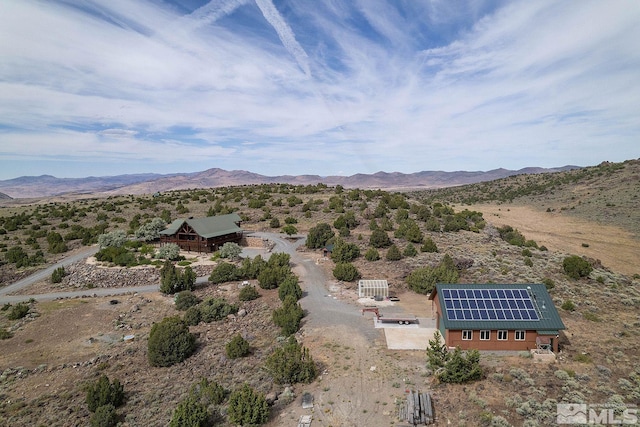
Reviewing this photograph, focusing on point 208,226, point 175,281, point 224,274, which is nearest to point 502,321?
point 224,274

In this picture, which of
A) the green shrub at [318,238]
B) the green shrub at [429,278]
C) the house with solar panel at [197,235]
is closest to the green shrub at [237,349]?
the green shrub at [429,278]

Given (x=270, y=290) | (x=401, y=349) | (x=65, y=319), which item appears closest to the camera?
(x=401, y=349)

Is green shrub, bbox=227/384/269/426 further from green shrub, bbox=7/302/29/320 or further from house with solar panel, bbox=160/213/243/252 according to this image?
house with solar panel, bbox=160/213/243/252

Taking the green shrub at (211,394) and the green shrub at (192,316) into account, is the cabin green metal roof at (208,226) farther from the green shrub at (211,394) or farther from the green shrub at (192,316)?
the green shrub at (211,394)

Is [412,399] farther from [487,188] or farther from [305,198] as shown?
[487,188]

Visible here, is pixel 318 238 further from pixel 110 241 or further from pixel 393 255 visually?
pixel 110 241

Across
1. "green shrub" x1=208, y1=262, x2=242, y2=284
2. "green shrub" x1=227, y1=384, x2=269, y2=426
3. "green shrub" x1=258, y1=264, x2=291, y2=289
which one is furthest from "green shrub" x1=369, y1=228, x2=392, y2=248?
"green shrub" x1=227, y1=384, x2=269, y2=426

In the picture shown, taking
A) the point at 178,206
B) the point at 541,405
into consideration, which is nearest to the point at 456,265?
the point at 541,405
